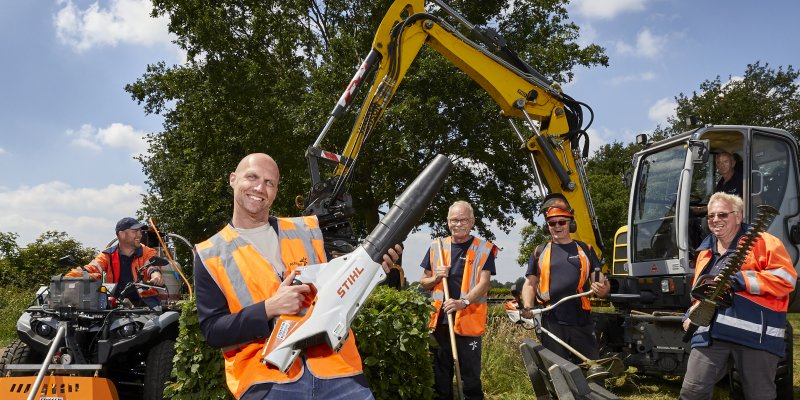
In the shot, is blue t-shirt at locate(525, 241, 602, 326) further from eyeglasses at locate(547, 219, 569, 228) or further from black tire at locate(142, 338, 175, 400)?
black tire at locate(142, 338, 175, 400)

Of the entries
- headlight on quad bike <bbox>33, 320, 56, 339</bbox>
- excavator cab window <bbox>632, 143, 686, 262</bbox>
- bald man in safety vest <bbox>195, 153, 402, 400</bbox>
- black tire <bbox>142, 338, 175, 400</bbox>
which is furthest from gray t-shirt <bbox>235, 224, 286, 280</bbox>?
excavator cab window <bbox>632, 143, 686, 262</bbox>

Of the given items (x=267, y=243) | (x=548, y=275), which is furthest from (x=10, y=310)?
(x=267, y=243)

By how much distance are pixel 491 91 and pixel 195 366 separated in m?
5.80

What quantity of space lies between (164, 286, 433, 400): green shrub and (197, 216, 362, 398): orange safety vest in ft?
8.82

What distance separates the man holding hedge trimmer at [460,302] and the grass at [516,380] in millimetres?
1381

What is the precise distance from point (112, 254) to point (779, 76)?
34.5 metres

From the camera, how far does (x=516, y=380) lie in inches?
292

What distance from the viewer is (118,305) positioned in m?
6.86

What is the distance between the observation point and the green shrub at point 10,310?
1325 cm

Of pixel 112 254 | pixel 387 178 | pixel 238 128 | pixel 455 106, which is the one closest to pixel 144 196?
pixel 238 128

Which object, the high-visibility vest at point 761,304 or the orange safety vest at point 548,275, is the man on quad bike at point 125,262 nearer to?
the orange safety vest at point 548,275

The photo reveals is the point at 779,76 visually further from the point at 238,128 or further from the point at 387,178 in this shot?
the point at 238,128

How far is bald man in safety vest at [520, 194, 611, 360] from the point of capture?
529cm

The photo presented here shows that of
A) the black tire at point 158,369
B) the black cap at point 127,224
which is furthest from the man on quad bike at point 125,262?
the black tire at point 158,369
